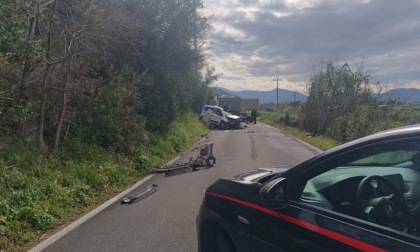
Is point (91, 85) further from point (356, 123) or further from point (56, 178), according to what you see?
point (356, 123)

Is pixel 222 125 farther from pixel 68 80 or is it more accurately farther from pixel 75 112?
pixel 68 80

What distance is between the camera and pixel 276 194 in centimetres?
275

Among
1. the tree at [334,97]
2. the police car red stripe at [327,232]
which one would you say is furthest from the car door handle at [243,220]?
the tree at [334,97]

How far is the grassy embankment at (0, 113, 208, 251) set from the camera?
561 centimetres

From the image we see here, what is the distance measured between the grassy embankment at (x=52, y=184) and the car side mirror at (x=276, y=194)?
383 centimetres

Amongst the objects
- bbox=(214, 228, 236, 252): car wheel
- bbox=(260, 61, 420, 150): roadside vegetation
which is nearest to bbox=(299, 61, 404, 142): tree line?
bbox=(260, 61, 420, 150): roadside vegetation

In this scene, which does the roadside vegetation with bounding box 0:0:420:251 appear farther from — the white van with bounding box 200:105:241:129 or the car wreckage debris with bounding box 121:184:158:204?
the white van with bounding box 200:105:241:129

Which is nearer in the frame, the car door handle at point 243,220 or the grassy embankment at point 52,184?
the car door handle at point 243,220

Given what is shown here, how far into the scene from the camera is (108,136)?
11.3 m

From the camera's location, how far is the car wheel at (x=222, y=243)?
3.42 metres

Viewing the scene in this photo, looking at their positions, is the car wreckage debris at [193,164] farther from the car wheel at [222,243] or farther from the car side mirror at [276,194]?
the car side mirror at [276,194]

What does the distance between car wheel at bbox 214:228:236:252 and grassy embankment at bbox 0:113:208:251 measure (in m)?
2.91

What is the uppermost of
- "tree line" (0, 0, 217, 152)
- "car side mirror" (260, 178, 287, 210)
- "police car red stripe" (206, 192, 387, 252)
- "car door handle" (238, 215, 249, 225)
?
"tree line" (0, 0, 217, 152)

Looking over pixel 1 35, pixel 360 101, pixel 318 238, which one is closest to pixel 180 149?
pixel 1 35
